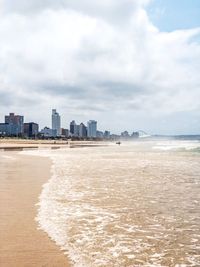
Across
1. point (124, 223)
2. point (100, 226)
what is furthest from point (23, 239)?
point (124, 223)

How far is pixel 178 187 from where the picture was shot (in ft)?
50.2

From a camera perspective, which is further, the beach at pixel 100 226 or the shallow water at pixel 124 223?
the shallow water at pixel 124 223

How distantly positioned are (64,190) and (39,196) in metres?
1.69

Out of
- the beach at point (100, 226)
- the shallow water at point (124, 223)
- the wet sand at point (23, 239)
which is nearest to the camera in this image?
the wet sand at point (23, 239)

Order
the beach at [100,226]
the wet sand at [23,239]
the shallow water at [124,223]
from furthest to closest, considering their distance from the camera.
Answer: the shallow water at [124,223], the beach at [100,226], the wet sand at [23,239]

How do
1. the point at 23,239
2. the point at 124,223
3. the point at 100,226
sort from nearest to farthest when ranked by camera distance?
the point at 23,239 → the point at 100,226 → the point at 124,223

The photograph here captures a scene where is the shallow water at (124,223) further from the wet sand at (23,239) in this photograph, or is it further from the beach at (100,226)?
the wet sand at (23,239)

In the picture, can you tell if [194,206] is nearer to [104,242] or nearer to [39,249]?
[104,242]

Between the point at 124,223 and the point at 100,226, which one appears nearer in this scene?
the point at 100,226

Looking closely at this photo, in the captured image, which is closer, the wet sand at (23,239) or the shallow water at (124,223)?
the wet sand at (23,239)

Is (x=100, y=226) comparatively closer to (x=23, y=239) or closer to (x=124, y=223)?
(x=124, y=223)

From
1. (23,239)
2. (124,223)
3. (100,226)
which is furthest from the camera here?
(124,223)

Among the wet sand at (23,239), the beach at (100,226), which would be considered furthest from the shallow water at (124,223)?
the wet sand at (23,239)

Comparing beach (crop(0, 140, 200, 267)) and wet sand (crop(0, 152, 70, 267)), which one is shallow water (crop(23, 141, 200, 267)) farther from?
wet sand (crop(0, 152, 70, 267))
